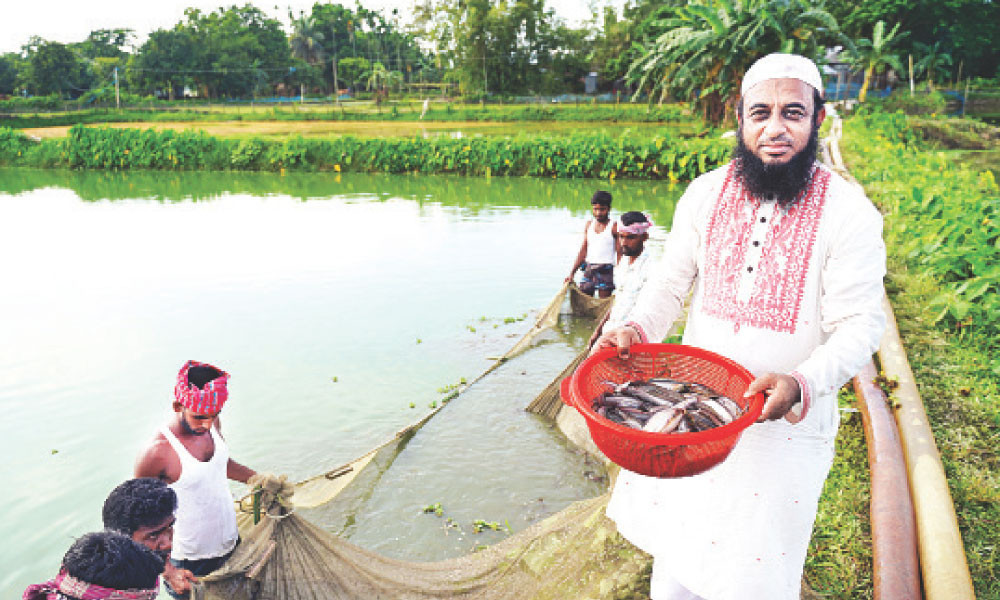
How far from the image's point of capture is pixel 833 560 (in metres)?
2.73

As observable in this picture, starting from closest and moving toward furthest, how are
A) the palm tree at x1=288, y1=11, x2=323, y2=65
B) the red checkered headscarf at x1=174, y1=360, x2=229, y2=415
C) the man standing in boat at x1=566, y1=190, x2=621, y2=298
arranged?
1. the red checkered headscarf at x1=174, y1=360, x2=229, y2=415
2. the man standing in boat at x1=566, y1=190, x2=621, y2=298
3. the palm tree at x1=288, y1=11, x2=323, y2=65

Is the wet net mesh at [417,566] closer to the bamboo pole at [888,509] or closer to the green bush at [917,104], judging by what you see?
the bamboo pole at [888,509]

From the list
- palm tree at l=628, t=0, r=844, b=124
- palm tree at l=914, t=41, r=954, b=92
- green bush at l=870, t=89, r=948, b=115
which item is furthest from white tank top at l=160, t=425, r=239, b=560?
palm tree at l=914, t=41, r=954, b=92

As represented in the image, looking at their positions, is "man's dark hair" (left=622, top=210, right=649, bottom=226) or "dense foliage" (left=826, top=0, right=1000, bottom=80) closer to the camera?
"man's dark hair" (left=622, top=210, right=649, bottom=226)

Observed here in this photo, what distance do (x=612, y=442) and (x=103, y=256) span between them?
11849 millimetres

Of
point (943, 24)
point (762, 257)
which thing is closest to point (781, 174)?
point (762, 257)

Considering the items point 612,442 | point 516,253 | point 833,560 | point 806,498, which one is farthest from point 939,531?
point 516,253

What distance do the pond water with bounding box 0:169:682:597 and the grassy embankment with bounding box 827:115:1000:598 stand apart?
2114mm

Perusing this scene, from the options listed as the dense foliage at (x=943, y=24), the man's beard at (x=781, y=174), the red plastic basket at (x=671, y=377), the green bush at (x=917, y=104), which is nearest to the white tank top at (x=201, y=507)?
the red plastic basket at (x=671, y=377)

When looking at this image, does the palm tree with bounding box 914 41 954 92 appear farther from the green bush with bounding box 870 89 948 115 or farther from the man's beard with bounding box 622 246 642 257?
the man's beard with bounding box 622 246 642 257

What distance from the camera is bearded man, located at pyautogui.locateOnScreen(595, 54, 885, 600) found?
1730 mm

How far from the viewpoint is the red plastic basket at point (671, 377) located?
1625 millimetres

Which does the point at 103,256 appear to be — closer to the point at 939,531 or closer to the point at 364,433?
the point at 364,433

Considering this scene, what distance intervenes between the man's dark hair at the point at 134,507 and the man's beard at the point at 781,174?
7.05 ft
